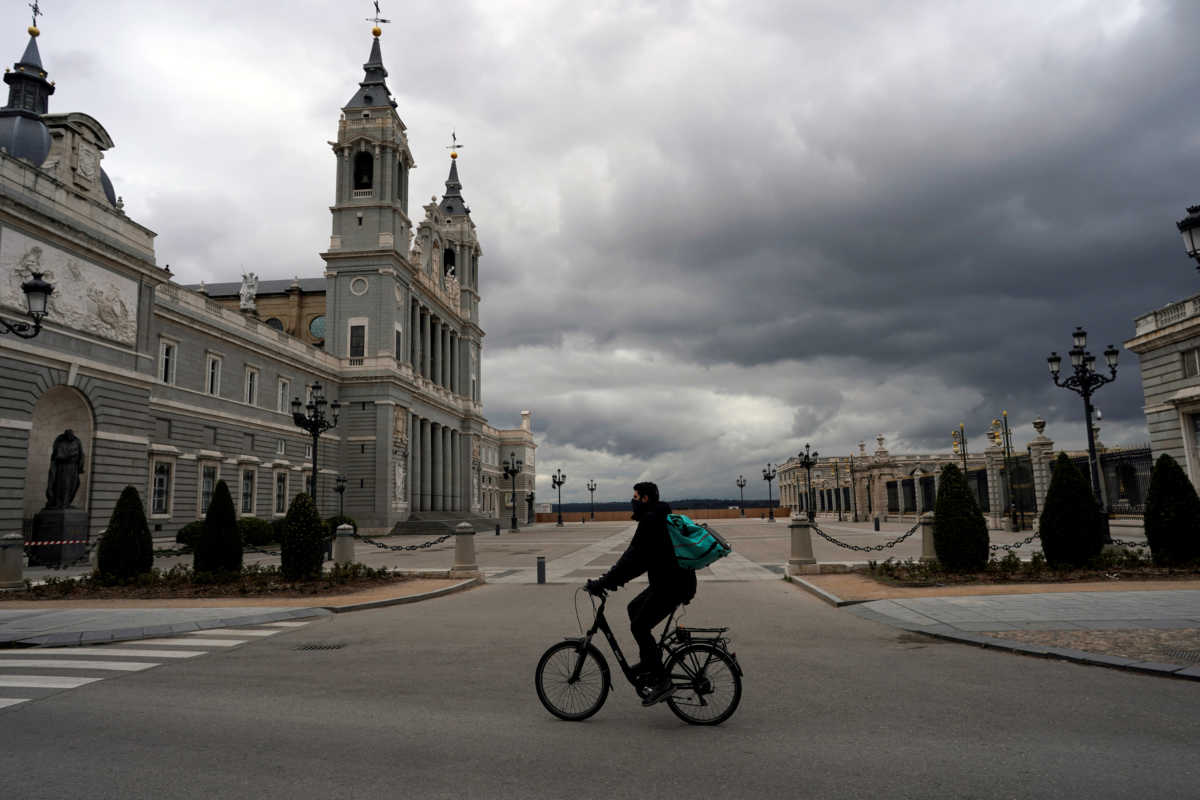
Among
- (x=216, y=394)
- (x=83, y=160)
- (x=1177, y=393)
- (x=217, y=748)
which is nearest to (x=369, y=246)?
(x=216, y=394)

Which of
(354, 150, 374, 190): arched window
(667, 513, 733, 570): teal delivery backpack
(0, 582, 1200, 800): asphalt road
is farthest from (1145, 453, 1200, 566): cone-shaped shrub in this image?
(354, 150, 374, 190): arched window

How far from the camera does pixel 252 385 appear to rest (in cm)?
4262

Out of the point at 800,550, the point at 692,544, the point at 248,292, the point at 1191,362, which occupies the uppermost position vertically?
the point at 248,292

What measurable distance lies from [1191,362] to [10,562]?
3881cm

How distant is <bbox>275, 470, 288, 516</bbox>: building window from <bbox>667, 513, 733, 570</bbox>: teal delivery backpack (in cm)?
4234

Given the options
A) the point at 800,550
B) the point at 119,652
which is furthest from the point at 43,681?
the point at 800,550

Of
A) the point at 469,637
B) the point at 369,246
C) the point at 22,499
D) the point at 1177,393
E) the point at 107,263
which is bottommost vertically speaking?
the point at 469,637

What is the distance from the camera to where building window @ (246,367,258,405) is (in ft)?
138

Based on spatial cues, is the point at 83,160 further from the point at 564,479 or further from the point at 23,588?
the point at 564,479

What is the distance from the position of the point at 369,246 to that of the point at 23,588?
4079cm

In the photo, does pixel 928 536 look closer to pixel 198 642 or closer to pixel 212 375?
pixel 198 642

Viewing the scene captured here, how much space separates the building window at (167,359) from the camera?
1382 inches

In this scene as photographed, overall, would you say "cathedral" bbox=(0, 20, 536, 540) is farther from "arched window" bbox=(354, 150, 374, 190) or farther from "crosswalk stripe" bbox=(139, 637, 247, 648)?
"crosswalk stripe" bbox=(139, 637, 247, 648)

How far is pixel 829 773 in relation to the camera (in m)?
4.93
